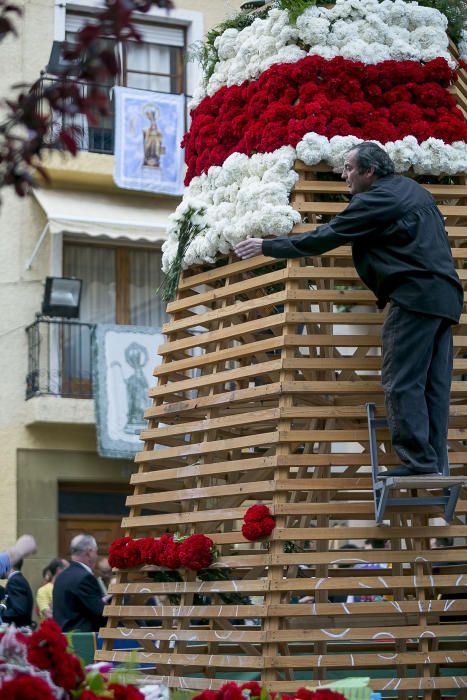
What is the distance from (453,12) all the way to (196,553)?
14.2 ft

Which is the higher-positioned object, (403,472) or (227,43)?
(227,43)

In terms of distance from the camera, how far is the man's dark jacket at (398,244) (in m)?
7.78

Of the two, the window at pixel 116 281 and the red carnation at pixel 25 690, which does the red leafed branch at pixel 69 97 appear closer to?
the red carnation at pixel 25 690

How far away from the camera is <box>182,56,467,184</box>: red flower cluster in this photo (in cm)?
877

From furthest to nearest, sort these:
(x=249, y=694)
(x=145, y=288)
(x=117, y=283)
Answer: (x=145, y=288)
(x=117, y=283)
(x=249, y=694)

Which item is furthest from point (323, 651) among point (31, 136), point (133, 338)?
point (133, 338)

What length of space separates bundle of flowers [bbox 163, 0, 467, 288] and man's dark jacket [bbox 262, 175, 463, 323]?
2.09 feet

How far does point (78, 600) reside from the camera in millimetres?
11461

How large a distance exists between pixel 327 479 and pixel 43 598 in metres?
7.83

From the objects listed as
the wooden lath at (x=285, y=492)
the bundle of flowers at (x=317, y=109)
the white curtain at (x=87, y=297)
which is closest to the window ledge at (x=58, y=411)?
the white curtain at (x=87, y=297)

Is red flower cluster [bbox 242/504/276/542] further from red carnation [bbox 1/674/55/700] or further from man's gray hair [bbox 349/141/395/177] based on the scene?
red carnation [bbox 1/674/55/700]

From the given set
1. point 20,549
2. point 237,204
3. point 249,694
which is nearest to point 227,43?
point 237,204

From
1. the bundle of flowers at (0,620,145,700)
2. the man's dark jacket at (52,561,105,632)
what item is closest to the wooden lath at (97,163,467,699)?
the man's dark jacket at (52,561,105,632)

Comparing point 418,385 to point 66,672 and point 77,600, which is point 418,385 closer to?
point 66,672
